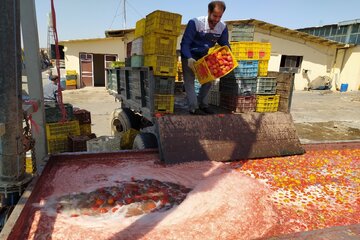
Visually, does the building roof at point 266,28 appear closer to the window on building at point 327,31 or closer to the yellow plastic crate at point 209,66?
the window on building at point 327,31

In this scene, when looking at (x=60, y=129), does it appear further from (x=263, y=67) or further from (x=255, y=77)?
(x=263, y=67)

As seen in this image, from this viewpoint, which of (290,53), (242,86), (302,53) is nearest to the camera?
(242,86)

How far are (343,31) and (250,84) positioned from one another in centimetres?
2626

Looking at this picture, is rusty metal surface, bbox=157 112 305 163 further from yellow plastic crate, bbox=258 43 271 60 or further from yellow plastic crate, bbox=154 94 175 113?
yellow plastic crate, bbox=258 43 271 60

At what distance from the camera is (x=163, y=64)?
194 inches

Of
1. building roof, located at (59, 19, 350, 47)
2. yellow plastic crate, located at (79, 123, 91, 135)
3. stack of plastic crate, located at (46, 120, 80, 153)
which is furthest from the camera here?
building roof, located at (59, 19, 350, 47)

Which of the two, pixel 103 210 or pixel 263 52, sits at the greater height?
pixel 263 52

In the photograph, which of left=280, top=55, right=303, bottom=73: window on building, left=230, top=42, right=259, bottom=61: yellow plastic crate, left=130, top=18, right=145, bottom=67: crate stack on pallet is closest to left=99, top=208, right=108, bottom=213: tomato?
left=130, top=18, right=145, bottom=67: crate stack on pallet

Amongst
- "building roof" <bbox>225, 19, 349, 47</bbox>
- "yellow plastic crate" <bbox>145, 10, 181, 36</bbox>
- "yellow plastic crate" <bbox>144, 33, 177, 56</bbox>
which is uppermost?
"building roof" <bbox>225, 19, 349, 47</bbox>

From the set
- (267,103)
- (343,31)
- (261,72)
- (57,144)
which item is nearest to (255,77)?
(261,72)

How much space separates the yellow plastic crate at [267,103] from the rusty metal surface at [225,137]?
0.70 metres

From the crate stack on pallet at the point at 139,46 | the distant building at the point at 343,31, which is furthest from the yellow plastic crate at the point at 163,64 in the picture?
the distant building at the point at 343,31

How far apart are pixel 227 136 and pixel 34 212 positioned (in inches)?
113

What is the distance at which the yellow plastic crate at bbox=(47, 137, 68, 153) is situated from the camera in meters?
5.89
